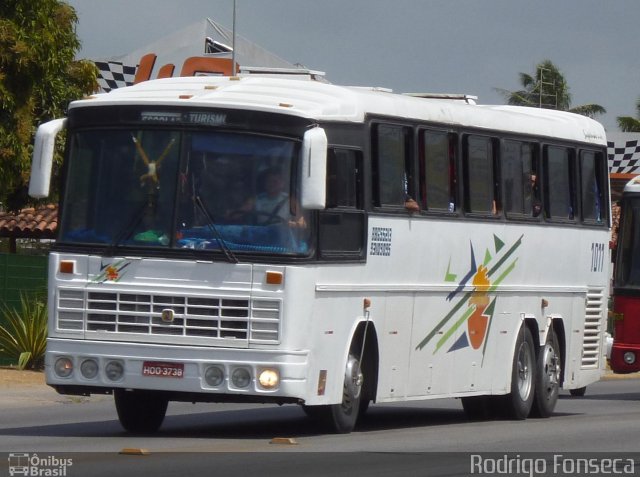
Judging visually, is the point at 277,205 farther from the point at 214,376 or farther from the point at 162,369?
the point at 162,369

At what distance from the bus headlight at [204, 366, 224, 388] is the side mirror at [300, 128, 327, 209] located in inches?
62.0

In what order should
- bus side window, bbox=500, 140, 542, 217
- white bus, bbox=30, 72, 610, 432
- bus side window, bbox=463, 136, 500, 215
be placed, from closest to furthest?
white bus, bbox=30, 72, 610, 432 → bus side window, bbox=463, 136, 500, 215 → bus side window, bbox=500, 140, 542, 217

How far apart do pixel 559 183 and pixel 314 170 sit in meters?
6.21

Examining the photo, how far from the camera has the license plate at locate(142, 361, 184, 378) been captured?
13.6m

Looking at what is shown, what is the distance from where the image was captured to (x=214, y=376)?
13578 mm

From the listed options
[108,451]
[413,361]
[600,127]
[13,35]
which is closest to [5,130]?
[13,35]

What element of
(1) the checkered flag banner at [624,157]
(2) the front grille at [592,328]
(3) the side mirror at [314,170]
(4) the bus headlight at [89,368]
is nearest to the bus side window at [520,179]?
(2) the front grille at [592,328]

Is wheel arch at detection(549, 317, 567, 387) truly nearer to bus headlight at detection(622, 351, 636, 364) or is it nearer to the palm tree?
bus headlight at detection(622, 351, 636, 364)

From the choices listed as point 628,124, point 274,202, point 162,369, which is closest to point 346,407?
point 162,369

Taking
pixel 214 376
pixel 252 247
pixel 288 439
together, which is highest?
pixel 252 247

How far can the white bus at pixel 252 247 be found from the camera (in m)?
13.6

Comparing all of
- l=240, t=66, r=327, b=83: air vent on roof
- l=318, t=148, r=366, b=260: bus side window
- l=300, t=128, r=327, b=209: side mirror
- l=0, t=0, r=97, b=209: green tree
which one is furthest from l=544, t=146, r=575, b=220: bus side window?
l=0, t=0, r=97, b=209: green tree

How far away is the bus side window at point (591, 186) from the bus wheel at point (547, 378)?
1.74 meters

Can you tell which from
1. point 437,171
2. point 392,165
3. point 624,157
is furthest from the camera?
point 624,157
